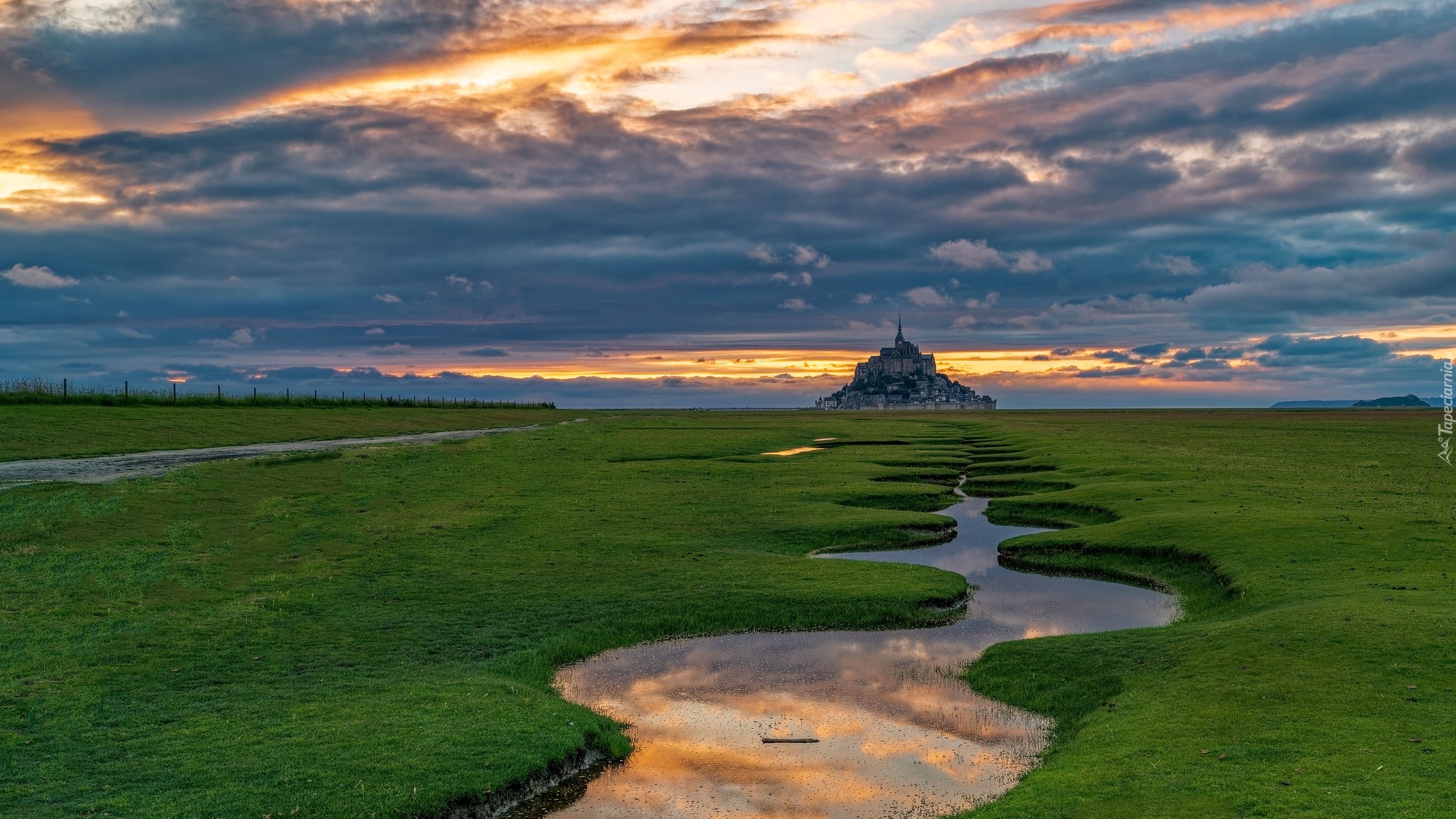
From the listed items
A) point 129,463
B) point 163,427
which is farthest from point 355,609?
point 163,427

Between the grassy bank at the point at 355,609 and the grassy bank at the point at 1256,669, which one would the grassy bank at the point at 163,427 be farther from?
the grassy bank at the point at 1256,669

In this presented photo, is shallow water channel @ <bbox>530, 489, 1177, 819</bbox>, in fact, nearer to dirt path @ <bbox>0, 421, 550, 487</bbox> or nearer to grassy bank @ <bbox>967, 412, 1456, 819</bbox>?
grassy bank @ <bbox>967, 412, 1456, 819</bbox>

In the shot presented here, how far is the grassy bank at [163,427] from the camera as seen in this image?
58091 millimetres

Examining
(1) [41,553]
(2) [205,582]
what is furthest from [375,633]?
(1) [41,553]

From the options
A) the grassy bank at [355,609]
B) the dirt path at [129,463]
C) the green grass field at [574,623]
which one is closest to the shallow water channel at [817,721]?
the green grass field at [574,623]

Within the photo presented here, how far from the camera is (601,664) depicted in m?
23.4

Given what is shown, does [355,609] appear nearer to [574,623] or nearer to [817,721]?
[574,623]

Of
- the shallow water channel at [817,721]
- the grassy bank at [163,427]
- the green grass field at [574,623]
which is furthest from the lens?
the grassy bank at [163,427]

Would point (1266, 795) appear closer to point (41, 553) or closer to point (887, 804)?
point (887, 804)

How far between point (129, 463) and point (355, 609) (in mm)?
35568

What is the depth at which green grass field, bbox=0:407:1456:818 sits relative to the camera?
47.7 feet

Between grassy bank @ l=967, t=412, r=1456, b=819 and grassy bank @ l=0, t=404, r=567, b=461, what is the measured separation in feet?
194

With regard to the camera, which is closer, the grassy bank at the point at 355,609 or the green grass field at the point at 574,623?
the green grass field at the point at 574,623

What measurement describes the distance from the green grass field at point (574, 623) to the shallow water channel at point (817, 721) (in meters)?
0.97
